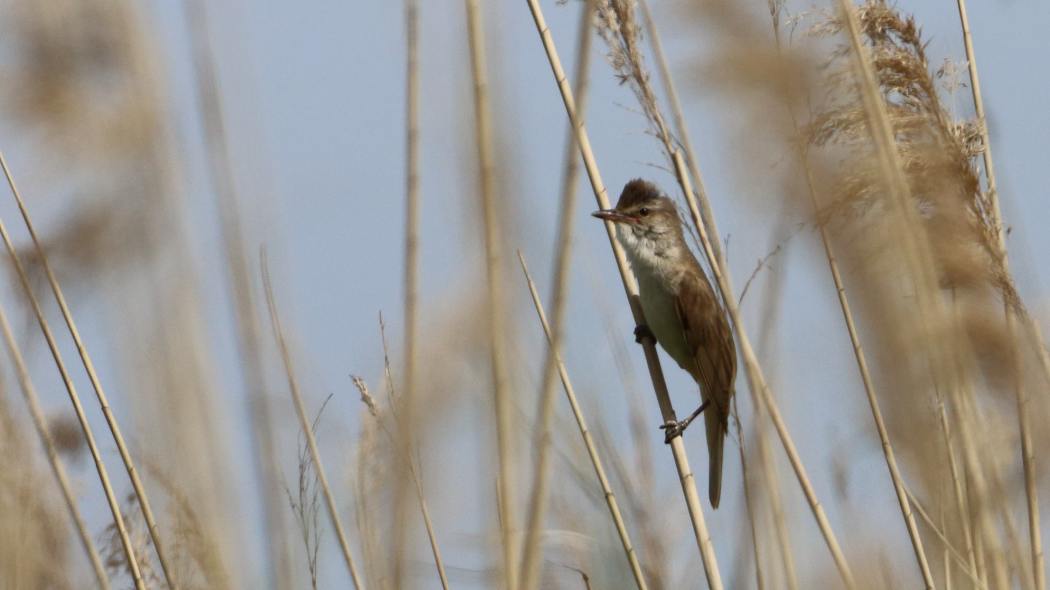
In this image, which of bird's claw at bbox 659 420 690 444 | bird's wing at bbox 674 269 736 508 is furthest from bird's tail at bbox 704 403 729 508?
bird's claw at bbox 659 420 690 444

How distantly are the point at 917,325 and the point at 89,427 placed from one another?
4.94ft

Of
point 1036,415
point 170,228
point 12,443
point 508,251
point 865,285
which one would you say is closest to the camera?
point 508,251

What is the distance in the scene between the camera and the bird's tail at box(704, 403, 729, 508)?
3295mm

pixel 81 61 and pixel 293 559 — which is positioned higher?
pixel 81 61

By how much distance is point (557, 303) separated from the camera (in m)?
1.27

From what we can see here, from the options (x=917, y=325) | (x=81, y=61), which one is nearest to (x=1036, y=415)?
(x=917, y=325)

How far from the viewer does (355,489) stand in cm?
221

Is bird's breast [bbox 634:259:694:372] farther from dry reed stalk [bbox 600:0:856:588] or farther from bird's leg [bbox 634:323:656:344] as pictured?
dry reed stalk [bbox 600:0:856:588]

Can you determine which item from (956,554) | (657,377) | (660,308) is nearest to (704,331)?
(660,308)

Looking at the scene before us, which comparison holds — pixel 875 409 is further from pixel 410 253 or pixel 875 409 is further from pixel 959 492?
pixel 410 253

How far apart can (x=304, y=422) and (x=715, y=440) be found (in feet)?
5.75

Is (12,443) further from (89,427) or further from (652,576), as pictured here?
(652,576)

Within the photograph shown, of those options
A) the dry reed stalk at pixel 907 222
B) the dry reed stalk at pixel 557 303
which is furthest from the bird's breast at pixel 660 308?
the dry reed stalk at pixel 557 303

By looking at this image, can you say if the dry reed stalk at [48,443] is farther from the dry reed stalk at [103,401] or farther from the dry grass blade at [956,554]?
the dry grass blade at [956,554]
